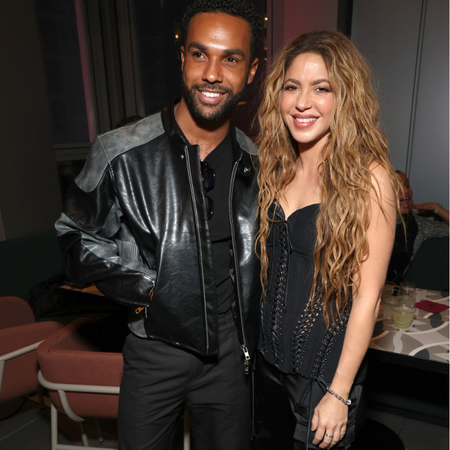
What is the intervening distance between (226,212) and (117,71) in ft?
11.3

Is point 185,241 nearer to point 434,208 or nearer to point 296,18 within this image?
point 434,208

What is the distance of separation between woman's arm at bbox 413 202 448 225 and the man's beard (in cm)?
276

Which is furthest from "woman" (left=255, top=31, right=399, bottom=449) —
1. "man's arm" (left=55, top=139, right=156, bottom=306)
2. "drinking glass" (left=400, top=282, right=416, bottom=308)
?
"drinking glass" (left=400, top=282, right=416, bottom=308)

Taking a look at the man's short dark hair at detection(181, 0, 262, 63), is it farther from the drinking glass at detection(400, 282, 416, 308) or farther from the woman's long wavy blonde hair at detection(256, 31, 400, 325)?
the drinking glass at detection(400, 282, 416, 308)

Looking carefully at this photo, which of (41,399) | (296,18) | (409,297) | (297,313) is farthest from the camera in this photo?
(296,18)

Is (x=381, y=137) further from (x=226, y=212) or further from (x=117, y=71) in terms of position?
(x=117, y=71)

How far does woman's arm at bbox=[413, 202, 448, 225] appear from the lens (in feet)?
11.6

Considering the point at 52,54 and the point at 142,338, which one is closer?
the point at 142,338

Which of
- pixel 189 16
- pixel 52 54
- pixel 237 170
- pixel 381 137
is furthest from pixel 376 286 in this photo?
pixel 52 54

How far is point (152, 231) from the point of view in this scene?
4.35ft

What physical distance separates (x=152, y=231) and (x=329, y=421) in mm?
815

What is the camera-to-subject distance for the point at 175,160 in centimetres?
136

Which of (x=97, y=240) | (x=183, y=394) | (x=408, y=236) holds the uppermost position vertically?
(x=97, y=240)

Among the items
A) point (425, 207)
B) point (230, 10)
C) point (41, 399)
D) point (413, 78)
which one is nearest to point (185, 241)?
point (230, 10)
